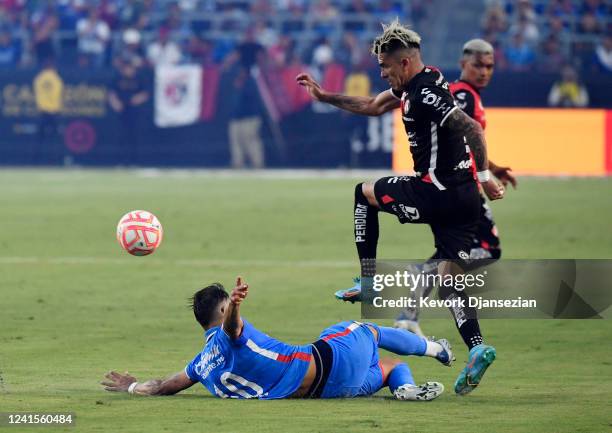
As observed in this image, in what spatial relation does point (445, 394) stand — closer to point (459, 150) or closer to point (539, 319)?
point (459, 150)

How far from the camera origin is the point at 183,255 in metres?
19.0

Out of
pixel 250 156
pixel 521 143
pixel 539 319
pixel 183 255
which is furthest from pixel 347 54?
pixel 539 319

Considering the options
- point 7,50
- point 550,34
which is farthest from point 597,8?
point 7,50

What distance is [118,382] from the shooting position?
31.9 feet

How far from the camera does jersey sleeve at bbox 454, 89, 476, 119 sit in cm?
1223

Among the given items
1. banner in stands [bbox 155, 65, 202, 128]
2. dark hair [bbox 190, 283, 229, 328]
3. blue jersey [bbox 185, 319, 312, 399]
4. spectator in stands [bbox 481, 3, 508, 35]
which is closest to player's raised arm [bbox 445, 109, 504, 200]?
blue jersey [bbox 185, 319, 312, 399]

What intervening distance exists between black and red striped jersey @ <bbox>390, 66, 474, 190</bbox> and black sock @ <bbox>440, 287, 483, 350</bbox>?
0.85 meters

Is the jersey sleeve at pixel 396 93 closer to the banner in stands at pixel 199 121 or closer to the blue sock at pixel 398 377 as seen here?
the blue sock at pixel 398 377

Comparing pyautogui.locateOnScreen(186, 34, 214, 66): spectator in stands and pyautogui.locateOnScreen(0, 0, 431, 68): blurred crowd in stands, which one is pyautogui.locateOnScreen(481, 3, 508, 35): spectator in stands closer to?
pyautogui.locateOnScreen(0, 0, 431, 68): blurred crowd in stands

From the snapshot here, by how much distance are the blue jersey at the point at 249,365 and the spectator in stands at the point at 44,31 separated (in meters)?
27.6

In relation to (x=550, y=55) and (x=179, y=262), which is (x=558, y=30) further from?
(x=179, y=262)

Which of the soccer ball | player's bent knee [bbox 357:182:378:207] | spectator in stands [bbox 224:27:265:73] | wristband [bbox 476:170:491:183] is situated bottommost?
the soccer ball

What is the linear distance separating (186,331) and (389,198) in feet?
11.6

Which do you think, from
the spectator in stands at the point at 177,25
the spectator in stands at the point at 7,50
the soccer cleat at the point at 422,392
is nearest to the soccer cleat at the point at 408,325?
the soccer cleat at the point at 422,392
